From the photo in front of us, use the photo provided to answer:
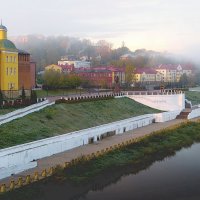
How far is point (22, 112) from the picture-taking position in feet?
95.8

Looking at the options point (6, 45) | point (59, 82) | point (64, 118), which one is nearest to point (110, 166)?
point (64, 118)

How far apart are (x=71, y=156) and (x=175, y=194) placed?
24.5 feet

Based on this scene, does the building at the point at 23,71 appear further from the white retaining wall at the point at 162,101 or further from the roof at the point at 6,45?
the white retaining wall at the point at 162,101

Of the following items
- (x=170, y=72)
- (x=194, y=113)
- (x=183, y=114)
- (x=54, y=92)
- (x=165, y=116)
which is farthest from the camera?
(x=170, y=72)

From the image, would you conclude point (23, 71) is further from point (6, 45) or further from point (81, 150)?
point (81, 150)

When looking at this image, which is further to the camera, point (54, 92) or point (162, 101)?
point (54, 92)

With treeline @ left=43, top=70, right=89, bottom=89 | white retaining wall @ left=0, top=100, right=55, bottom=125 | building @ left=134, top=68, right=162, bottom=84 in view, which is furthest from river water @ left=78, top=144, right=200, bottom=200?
building @ left=134, top=68, right=162, bottom=84

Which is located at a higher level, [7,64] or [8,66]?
[7,64]

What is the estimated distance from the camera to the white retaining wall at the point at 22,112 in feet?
87.0

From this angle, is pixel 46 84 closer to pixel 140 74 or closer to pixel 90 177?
pixel 90 177

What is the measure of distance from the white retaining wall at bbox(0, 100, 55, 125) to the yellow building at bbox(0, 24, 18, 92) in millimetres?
7474

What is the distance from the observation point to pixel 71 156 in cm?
2395

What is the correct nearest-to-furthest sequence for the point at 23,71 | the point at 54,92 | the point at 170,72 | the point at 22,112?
1. the point at 22,112
2. the point at 23,71
3. the point at 54,92
4. the point at 170,72

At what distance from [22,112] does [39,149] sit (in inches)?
273
